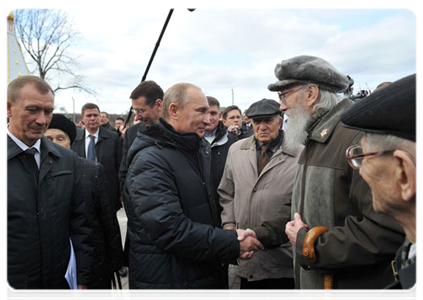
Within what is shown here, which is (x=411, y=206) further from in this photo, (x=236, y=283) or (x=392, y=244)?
(x=236, y=283)

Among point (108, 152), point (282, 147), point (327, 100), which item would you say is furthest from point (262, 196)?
point (108, 152)

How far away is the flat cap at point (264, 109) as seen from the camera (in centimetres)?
330

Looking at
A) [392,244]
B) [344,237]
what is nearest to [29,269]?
[344,237]

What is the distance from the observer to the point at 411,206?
1.02m

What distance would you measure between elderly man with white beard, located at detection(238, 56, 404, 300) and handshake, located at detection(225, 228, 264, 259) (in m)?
Answer: 0.33

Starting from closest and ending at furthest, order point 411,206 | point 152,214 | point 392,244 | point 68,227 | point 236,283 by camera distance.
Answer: point 411,206 → point 392,244 → point 152,214 → point 68,227 → point 236,283

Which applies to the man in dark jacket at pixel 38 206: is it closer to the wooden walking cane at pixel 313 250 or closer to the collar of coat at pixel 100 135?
the wooden walking cane at pixel 313 250

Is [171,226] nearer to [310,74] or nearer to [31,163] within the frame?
[31,163]

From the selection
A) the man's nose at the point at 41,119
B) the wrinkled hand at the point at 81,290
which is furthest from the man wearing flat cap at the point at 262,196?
the man's nose at the point at 41,119

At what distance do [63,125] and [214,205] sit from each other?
2.04m

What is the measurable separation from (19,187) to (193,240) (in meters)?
1.14

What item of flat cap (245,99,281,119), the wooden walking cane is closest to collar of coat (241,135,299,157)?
flat cap (245,99,281,119)

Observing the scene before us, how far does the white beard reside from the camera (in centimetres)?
221

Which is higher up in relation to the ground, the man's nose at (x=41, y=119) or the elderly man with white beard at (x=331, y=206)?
the man's nose at (x=41, y=119)
